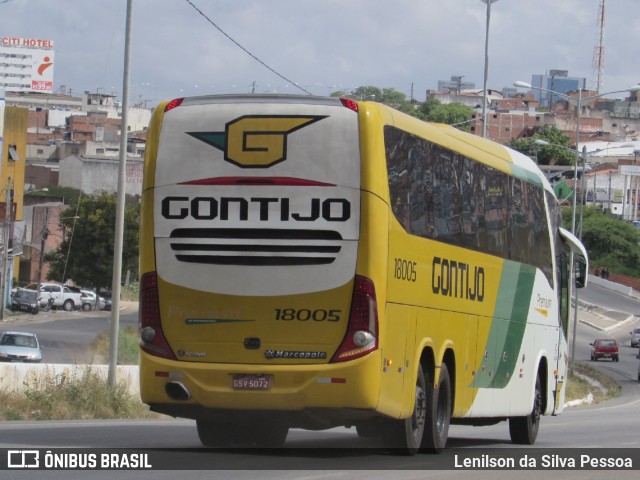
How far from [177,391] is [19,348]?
31.2 m

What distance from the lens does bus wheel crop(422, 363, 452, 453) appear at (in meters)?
15.6

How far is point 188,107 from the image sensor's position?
14.2 meters

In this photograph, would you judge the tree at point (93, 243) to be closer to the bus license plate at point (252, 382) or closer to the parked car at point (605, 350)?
the parked car at point (605, 350)

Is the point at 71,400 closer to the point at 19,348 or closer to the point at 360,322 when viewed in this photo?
the point at 360,322

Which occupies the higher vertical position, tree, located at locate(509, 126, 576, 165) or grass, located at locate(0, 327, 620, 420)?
tree, located at locate(509, 126, 576, 165)

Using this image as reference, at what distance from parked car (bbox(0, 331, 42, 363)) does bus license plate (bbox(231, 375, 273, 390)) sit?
101 feet

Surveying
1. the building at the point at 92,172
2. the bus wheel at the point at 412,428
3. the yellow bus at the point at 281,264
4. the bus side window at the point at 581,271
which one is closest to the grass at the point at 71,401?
the bus side window at the point at 581,271

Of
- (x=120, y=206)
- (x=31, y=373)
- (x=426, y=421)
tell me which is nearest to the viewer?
(x=426, y=421)

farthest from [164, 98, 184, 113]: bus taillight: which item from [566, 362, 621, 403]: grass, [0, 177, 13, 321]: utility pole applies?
[0, 177, 13, 321]: utility pole

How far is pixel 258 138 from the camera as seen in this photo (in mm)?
13852

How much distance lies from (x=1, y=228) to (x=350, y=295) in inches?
2560

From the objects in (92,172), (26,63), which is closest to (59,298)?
(92,172)

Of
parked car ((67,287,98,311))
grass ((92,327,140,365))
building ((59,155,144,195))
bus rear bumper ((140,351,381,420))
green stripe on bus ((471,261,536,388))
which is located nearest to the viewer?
bus rear bumper ((140,351,381,420))

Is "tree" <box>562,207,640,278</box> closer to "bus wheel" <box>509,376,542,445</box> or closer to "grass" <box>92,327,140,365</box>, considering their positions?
"grass" <box>92,327,140,365</box>
